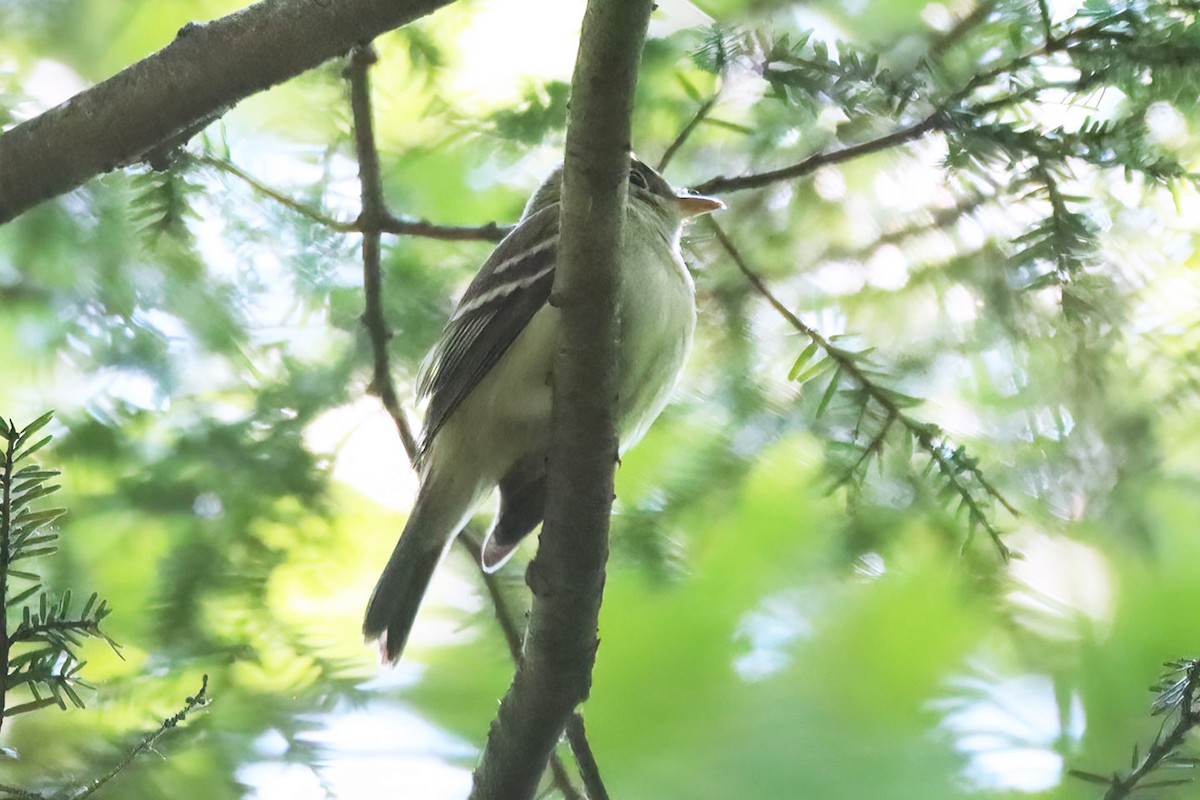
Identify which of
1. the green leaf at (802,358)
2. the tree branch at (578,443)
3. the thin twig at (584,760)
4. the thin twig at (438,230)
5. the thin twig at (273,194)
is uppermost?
the thin twig at (273,194)

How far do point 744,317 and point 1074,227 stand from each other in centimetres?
69

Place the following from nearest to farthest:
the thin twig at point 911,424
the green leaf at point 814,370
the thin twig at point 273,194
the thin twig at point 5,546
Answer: the thin twig at point 5,546 → the thin twig at point 911,424 → the green leaf at point 814,370 → the thin twig at point 273,194

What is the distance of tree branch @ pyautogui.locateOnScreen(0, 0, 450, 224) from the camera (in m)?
1.68

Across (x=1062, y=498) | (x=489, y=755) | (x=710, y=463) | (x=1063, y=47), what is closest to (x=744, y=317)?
(x=710, y=463)

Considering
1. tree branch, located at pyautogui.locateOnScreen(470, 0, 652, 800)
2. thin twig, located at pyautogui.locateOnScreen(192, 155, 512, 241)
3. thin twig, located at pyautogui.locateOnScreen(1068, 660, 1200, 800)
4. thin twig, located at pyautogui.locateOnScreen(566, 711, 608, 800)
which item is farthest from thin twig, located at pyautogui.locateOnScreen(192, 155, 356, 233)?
thin twig, located at pyautogui.locateOnScreen(1068, 660, 1200, 800)

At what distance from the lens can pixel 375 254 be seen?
2.21 m

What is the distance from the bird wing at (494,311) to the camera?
1.95 metres

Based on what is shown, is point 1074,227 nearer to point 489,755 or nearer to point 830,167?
point 830,167

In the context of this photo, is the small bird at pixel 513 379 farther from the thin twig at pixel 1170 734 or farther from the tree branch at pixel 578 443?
the thin twig at pixel 1170 734

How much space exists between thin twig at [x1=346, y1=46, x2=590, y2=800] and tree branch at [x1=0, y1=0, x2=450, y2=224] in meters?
0.37

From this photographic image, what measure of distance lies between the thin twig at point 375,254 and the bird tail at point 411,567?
109mm

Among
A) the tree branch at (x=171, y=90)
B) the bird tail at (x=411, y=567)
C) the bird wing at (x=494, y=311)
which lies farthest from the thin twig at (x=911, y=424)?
the tree branch at (x=171, y=90)

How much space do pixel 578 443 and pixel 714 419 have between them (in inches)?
33.1

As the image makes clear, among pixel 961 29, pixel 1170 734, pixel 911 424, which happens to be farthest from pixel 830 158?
pixel 1170 734
